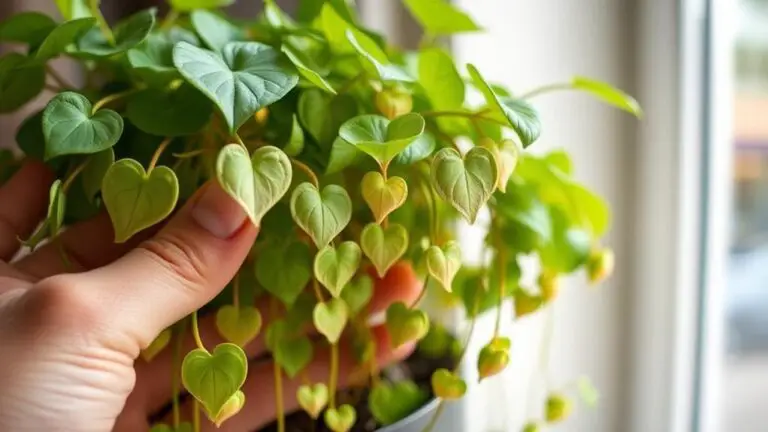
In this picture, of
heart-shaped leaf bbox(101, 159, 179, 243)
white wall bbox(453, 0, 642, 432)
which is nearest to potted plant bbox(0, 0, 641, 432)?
heart-shaped leaf bbox(101, 159, 179, 243)

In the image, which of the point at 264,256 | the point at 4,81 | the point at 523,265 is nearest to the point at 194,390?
the point at 264,256

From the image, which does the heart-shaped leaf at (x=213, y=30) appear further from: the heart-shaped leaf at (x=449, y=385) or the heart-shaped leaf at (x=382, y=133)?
the heart-shaped leaf at (x=449, y=385)

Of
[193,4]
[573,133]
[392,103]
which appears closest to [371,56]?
[392,103]

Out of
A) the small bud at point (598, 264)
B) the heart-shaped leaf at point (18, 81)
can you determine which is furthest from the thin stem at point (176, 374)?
the small bud at point (598, 264)

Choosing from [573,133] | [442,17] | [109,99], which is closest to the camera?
[109,99]

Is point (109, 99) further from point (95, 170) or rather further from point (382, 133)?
point (382, 133)

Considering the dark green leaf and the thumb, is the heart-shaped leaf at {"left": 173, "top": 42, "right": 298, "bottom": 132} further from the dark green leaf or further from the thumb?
the dark green leaf
